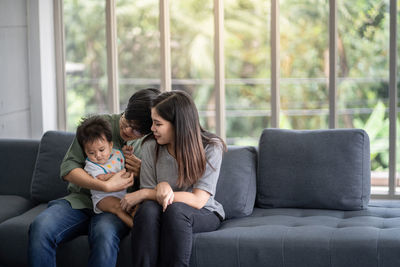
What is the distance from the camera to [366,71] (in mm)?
3641

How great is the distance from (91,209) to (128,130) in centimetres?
44

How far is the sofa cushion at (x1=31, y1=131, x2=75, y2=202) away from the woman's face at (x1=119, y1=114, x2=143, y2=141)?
630 millimetres

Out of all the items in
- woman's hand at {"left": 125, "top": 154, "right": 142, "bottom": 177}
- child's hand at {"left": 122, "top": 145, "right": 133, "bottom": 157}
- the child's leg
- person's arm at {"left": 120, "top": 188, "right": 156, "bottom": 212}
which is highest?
child's hand at {"left": 122, "top": 145, "right": 133, "bottom": 157}

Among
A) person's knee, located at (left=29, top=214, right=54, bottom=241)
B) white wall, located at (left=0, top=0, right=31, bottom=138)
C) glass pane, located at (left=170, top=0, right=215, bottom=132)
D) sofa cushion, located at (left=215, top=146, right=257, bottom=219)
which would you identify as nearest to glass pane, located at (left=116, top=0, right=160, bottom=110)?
glass pane, located at (left=170, top=0, right=215, bottom=132)

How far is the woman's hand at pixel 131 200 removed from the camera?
8.64ft

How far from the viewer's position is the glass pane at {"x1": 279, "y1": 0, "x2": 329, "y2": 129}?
368cm

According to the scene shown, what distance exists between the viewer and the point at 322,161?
3016 millimetres

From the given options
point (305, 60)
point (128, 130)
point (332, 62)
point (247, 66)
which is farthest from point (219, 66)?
point (128, 130)

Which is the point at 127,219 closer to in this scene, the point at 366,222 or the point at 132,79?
the point at 366,222

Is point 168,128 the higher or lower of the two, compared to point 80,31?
lower

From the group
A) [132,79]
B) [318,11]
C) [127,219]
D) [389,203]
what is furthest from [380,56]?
[127,219]

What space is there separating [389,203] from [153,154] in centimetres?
136

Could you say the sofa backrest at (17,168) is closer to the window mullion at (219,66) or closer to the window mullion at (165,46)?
the window mullion at (165,46)

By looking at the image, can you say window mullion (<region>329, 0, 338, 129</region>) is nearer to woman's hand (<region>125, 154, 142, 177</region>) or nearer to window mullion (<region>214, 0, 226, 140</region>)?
window mullion (<region>214, 0, 226, 140</region>)
